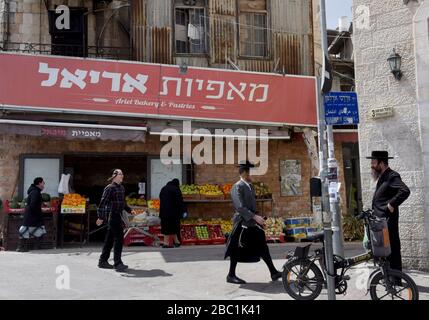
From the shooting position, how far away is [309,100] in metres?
14.1

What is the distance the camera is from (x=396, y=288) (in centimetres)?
593

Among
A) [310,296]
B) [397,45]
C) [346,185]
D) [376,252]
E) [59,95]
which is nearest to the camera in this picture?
[376,252]

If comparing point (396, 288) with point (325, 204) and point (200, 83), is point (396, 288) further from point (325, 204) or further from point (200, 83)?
point (200, 83)

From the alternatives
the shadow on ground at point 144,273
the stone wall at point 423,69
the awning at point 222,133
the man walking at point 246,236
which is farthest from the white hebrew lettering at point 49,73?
the stone wall at point 423,69

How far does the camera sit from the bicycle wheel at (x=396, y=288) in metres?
5.86

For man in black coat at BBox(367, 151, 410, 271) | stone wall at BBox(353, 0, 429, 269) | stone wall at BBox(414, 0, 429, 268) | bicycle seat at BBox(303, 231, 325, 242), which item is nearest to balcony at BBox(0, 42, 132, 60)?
stone wall at BBox(353, 0, 429, 269)

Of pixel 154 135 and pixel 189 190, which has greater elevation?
pixel 154 135

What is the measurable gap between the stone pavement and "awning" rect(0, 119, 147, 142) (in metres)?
2.88

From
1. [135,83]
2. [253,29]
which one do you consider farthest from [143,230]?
[253,29]

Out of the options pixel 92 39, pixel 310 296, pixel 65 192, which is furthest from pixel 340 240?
pixel 92 39

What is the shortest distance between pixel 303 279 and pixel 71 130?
7470 millimetres

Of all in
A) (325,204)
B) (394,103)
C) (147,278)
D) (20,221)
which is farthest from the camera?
(20,221)

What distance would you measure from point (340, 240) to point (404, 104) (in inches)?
107

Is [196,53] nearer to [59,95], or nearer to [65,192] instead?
[59,95]
